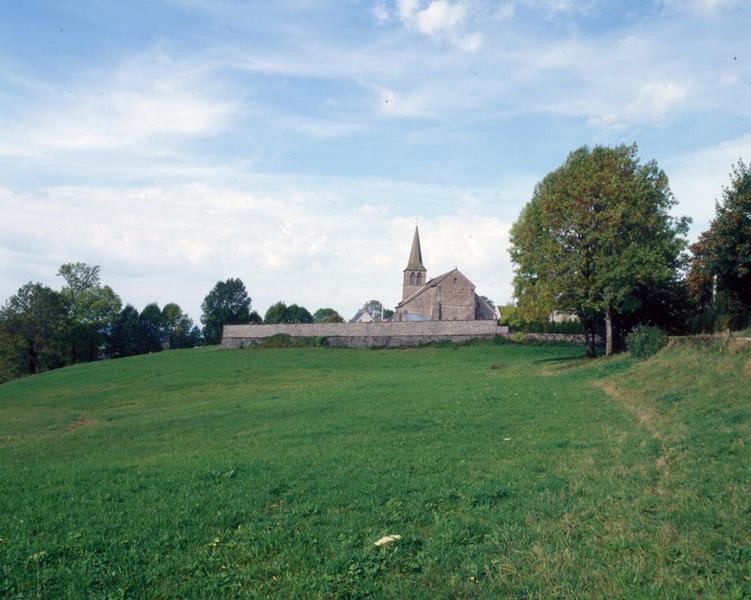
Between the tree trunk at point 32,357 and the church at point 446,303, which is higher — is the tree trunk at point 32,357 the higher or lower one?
the lower one

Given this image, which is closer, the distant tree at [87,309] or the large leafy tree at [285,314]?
the distant tree at [87,309]

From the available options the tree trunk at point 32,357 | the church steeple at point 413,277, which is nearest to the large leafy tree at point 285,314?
the church steeple at point 413,277

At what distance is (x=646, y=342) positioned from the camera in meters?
33.2

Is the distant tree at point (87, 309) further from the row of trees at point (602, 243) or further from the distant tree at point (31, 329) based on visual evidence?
the row of trees at point (602, 243)

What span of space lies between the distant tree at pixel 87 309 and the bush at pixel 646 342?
90660 millimetres

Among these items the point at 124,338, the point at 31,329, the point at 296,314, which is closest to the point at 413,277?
the point at 296,314

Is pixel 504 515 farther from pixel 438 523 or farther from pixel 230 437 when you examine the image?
pixel 230 437

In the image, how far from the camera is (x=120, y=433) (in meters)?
23.7

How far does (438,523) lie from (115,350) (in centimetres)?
11194

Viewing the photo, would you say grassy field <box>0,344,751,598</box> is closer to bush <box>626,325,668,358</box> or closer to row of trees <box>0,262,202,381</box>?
bush <box>626,325,668,358</box>

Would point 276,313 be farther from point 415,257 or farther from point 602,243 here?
point 602,243

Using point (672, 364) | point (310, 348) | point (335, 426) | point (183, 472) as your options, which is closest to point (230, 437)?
point (335, 426)

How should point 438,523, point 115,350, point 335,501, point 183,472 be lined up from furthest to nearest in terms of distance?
point 115,350 → point 183,472 → point 335,501 → point 438,523

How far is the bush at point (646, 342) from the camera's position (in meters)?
32.5
